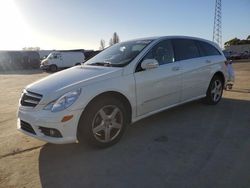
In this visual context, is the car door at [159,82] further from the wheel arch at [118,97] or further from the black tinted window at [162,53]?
the wheel arch at [118,97]

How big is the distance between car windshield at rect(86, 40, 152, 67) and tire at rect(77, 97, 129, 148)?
81 centimetres

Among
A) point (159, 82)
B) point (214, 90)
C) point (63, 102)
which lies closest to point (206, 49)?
point (214, 90)

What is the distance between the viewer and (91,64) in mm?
5480

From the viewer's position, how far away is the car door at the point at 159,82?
4.93m

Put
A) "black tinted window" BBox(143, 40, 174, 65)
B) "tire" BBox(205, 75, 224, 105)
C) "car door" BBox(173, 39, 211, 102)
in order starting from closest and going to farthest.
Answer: "black tinted window" BBox(143, 40, 174, 65), "car door" BBox(173, 39, 211, 102), "tire" BBox(205, 75, 224, 105)

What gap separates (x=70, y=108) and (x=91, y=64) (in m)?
1.68

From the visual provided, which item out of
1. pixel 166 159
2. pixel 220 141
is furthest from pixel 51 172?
pixel 220 141

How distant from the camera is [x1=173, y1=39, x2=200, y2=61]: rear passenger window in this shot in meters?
5.92

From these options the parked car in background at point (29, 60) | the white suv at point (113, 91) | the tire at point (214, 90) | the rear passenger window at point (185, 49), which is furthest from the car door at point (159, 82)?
the parked car in background at point (29, 60)

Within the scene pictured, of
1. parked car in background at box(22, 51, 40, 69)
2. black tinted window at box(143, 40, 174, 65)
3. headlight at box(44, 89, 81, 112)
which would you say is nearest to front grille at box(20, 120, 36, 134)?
headlight at box(44, 89, 81, 112)

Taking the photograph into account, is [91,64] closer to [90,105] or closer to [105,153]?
[90,105]

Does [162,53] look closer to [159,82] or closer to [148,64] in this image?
[159,82]

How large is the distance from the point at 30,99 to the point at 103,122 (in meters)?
1.16

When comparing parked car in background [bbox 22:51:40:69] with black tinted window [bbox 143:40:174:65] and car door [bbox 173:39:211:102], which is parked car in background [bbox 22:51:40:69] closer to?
car door [bbox 173:39:211:102]
